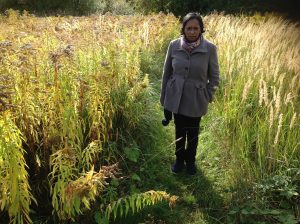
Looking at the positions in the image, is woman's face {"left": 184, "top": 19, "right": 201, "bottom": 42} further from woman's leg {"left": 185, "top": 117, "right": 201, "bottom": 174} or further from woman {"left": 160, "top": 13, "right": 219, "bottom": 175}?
woman's leg {"left": 185, "top": 117, "right": 201, "bottom": 174}

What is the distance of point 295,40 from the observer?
20.4ft

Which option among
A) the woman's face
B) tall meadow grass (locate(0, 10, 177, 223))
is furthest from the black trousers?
the woman's face

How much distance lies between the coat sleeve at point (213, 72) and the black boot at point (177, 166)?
89cm

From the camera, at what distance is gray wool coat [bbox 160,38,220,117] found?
3.71 metres

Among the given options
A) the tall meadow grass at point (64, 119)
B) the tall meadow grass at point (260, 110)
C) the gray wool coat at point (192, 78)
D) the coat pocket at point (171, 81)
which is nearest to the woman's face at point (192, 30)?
the gray wool coat at point (192, 78)

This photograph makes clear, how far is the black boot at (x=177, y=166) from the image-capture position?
4.16m

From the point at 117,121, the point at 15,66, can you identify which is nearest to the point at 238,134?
the point at 117,121

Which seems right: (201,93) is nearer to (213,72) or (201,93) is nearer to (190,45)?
(213,72)

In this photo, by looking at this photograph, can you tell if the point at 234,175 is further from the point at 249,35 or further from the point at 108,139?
the point at 249,35

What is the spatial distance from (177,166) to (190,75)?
1.11 meters

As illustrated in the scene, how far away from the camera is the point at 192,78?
12.4ft

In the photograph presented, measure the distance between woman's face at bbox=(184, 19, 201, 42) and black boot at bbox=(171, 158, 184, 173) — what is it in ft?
4.71

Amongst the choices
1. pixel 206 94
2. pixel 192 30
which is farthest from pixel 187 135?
pixel 192 30

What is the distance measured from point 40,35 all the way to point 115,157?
2502 millimetres
